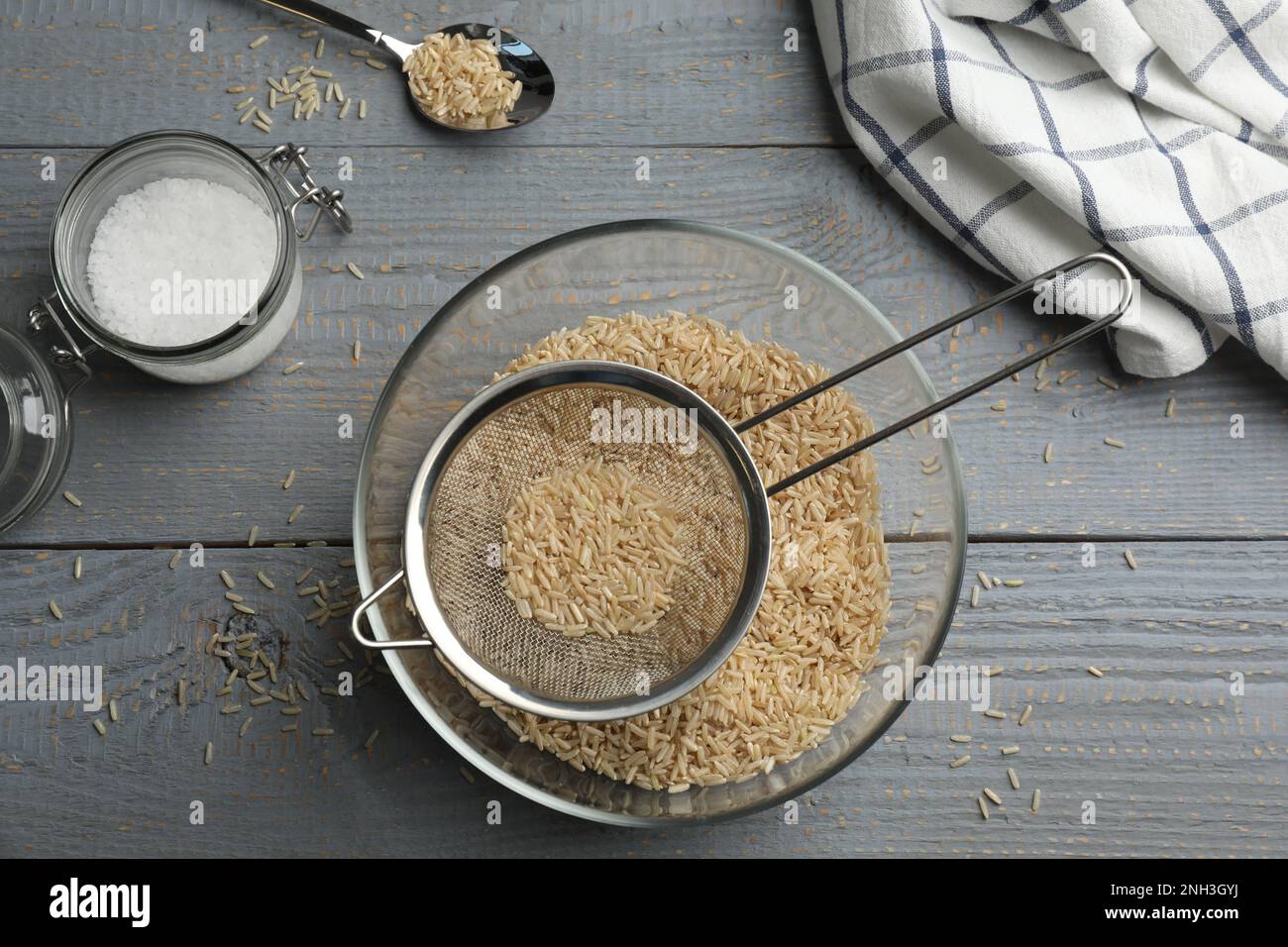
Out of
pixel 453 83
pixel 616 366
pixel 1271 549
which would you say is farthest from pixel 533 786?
pixel 1271 549

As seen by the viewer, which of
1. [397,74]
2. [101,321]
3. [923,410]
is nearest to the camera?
[923,410]

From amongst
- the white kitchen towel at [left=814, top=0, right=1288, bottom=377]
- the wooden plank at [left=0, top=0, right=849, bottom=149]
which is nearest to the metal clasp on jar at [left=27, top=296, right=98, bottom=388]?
the wooden plank at [left=0, top=0, right=849, bottom=149]

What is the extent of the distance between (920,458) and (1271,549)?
0.50 meters

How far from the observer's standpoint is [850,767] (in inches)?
44.3

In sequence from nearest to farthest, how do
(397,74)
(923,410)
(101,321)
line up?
1. (923,410)
2. (101,321)
3. (397,74)

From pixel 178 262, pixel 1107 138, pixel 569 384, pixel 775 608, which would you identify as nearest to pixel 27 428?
pixel 178 262

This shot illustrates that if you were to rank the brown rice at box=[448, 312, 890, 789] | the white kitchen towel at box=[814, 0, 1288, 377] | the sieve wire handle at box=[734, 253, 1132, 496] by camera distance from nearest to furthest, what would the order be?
the sieve wire handle at box=[734, 253, 1132, 496] → the brown rice at box=[448, 312, 890, 789] → the white kitchen towel at box=[814, 0, 1288, 377]

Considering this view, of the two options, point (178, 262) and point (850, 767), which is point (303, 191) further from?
point (850, 767)

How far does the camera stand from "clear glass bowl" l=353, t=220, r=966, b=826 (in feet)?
3.28

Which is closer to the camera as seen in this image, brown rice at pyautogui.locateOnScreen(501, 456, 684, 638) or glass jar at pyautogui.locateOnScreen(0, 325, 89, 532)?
brown rice at pyautogui.locateOnScreen(501, 456, 684, 638)

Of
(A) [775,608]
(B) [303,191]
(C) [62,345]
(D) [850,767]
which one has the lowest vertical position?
(D) [850,767]

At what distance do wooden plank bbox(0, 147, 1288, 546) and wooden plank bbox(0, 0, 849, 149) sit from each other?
3 centimetres

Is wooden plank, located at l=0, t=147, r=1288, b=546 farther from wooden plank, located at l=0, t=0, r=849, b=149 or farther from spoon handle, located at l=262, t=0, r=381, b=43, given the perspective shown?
spoon handle, located at l=262, t=0, r=381, b=43

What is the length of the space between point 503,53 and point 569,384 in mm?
489
